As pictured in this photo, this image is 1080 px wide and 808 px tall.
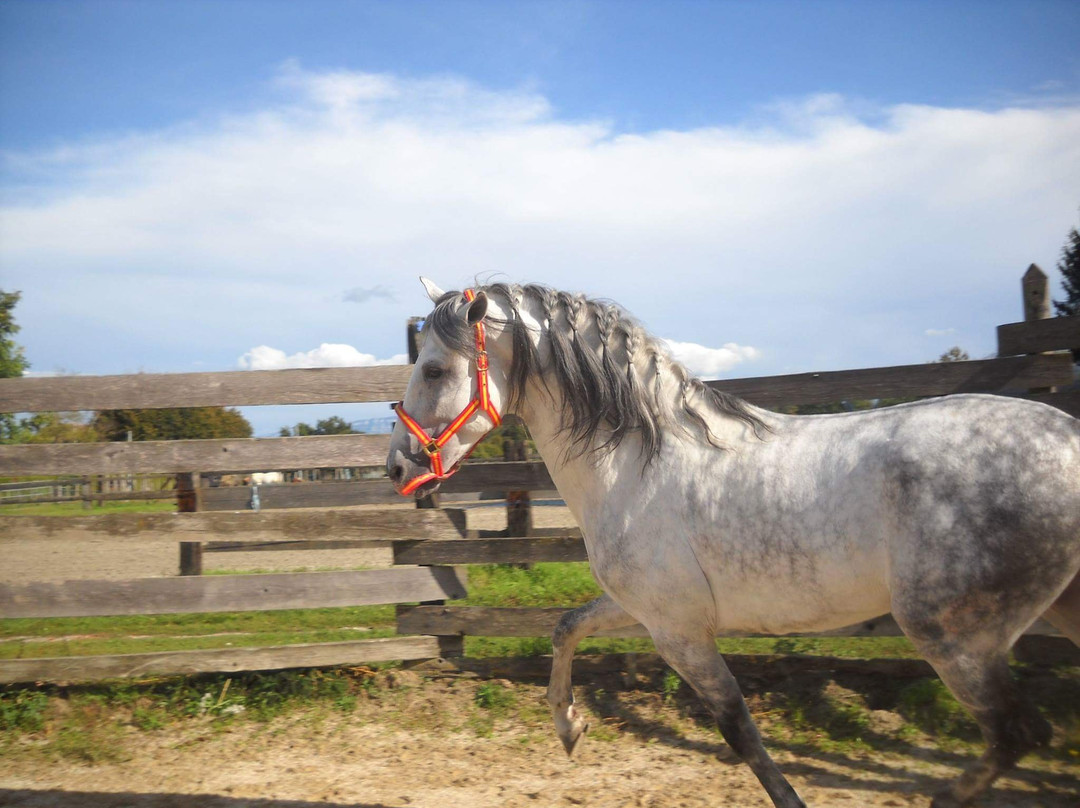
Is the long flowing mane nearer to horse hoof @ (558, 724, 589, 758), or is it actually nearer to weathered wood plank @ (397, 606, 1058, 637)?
horse hoof @ (558, 724, 589, 758)

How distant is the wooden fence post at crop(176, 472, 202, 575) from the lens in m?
5.54

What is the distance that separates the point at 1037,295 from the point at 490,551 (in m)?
3.54

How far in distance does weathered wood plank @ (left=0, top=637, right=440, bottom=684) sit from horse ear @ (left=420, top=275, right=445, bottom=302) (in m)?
2.69

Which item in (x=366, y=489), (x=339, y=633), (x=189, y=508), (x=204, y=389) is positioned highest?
(x=204, y=389)

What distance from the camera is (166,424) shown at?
37.7ft

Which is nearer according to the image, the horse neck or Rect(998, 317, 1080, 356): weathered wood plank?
the horse neck

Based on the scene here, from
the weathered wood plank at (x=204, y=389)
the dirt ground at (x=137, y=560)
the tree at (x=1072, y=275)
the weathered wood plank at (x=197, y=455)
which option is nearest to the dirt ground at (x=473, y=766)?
the weathered wood plank at (x=197, y=455)

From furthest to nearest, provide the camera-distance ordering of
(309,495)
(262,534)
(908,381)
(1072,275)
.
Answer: (1072,275) < (309,495) < (262,534) < (908,381)

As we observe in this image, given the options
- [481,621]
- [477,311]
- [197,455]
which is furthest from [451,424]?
[197,455]

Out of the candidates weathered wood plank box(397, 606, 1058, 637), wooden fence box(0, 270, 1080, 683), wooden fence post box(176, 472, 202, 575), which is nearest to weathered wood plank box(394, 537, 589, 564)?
wooden fence box(0, 270, 1080, 683)

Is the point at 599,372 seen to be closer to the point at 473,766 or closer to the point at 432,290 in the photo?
the point at 432,290

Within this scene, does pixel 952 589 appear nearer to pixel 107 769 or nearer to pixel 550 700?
pixel 550 700

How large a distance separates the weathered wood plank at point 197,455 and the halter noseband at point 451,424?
204 centimetres

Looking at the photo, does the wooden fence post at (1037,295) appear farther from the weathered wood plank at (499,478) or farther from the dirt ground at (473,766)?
the weathered wood plank at (499,478)
